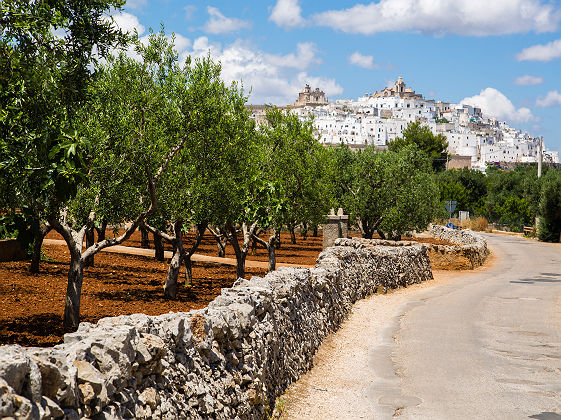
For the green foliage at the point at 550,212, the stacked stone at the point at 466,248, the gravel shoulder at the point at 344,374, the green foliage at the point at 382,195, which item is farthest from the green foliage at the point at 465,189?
the gravel shoulder at the point at 344,374

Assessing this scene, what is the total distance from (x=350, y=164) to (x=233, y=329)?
103ft

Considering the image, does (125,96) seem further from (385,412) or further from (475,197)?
(475,197)

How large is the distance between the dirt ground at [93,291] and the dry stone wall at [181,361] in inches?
171

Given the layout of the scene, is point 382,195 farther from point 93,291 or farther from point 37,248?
point 93,291

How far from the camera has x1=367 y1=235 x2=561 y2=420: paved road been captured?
9.56 metres

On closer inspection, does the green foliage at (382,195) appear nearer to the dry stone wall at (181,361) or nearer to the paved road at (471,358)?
the paved road at (471,358)

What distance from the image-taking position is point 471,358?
12.7 metres

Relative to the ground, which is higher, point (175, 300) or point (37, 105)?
point (37, 105)

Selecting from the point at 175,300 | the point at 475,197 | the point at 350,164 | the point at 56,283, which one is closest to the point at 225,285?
the point at 175,300

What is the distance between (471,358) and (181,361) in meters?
8.16

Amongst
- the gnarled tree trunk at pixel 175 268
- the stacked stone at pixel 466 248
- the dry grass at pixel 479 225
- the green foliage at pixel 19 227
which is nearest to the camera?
the green foliage at pixel 19 227

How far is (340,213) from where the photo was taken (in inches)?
1224

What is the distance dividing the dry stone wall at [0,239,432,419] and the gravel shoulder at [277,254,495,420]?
28 cm

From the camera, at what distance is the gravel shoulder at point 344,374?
928 cm
